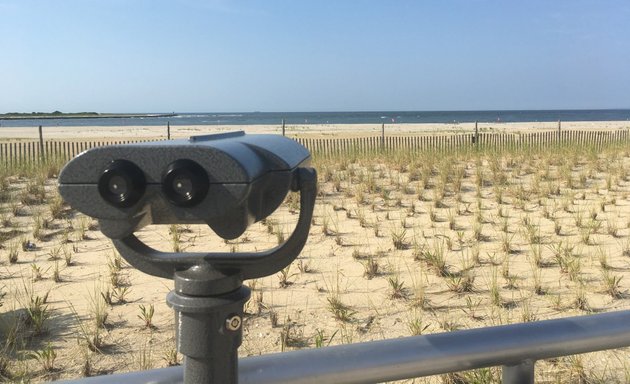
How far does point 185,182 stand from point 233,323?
0.31 m

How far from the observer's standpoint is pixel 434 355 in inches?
48.9

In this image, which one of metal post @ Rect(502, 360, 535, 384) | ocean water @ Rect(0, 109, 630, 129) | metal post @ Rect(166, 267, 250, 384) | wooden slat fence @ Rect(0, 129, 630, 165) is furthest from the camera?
ocean water @ Rect(0, 109, 630, 129)

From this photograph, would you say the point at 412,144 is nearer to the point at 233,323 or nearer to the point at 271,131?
the point at 233,323

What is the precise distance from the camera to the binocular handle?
1.05m

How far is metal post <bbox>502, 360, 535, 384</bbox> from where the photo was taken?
1.39 meters

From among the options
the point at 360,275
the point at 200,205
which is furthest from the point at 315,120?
the point at 200,205

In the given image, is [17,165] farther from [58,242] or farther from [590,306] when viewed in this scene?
[590,306]

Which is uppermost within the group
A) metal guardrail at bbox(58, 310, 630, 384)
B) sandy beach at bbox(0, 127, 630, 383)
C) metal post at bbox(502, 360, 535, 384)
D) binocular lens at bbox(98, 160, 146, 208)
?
binocular lens at bbox(98, 160, 146, 208)

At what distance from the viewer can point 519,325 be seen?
1343 millimetres

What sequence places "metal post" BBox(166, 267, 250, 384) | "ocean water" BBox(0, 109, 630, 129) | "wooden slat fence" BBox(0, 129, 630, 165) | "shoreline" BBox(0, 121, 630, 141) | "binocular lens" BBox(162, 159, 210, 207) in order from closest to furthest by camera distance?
1. "binocular lens" BBox(162, 159, 210, 207)
2. "metal post" BBox(166, 267, 250, 384)
3. "wooden slat fence" BBox(0, 129, 630, 165)
4. "shoreline" BBox(0, 121, 630, 141)
5. "ocean water" BBox(0, 109, 630, 129)

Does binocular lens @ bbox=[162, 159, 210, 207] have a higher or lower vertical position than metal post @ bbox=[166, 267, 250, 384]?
higher

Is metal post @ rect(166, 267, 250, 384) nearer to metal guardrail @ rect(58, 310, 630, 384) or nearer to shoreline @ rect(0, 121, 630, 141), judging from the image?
metal guardrail @ rect(58, 310, 630, 384)

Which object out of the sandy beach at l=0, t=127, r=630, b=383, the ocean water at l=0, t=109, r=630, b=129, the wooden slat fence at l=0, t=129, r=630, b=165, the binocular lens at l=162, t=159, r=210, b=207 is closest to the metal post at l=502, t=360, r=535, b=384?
the binocular lens at l=162, t=159, r=210, b=207

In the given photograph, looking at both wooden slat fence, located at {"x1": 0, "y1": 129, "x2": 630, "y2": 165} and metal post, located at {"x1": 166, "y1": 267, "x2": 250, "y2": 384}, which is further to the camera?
wooden slat fence, located at {"x1": 0, "y1": 129, "x2": 630, "y2": 165}
